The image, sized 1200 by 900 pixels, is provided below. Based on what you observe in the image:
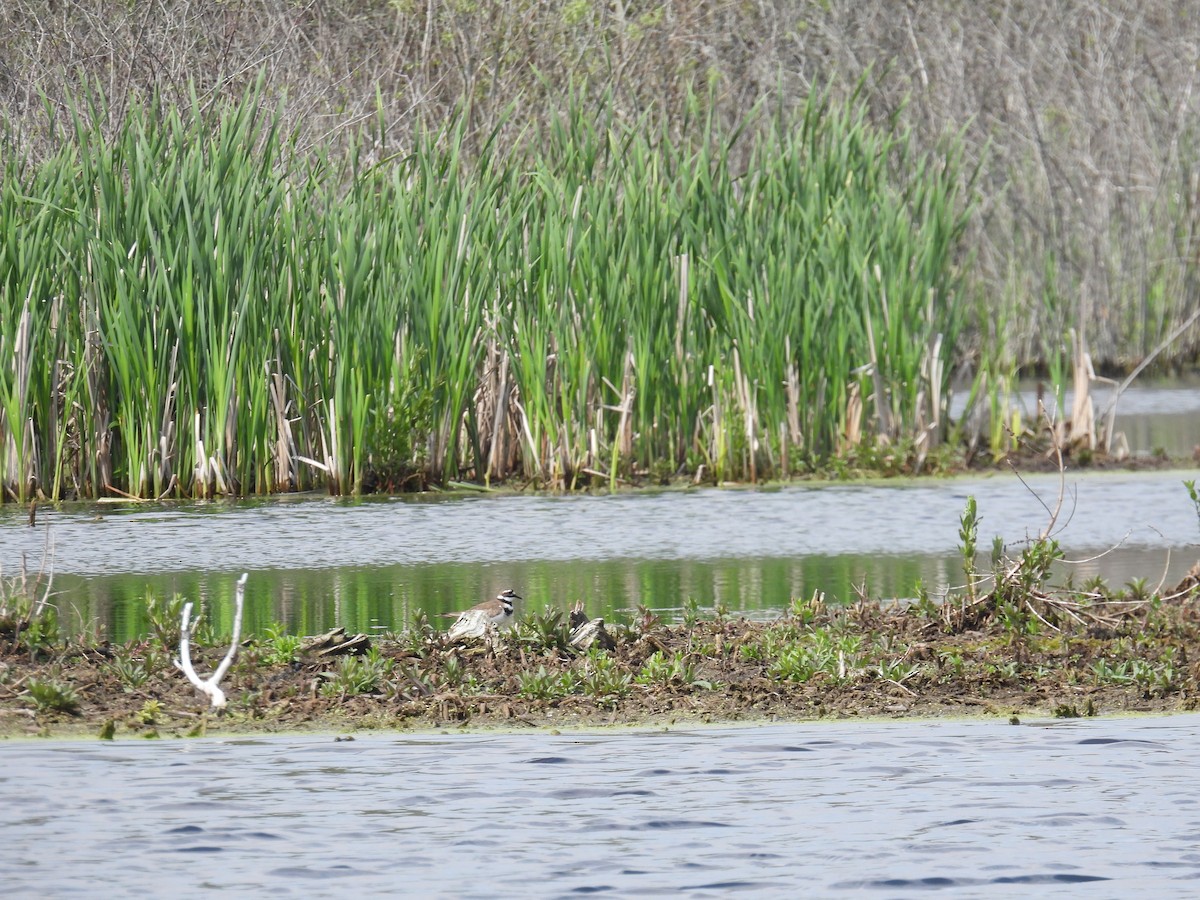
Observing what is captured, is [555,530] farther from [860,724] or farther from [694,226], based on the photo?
[860,724]

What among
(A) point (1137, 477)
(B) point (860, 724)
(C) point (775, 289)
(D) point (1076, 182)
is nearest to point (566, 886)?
(B) point (860, 724)

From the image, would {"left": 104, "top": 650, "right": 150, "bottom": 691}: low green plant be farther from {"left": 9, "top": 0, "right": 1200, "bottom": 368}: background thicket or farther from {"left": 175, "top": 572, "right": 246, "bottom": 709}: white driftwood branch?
{"left": 9, "top": 0, "right": 1200, "bottom": 368}: background thicket

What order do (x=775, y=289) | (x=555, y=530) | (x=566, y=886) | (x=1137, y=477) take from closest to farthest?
1. (x=566, y=886)
2. (x=555, y=530)
3. (x=775, y=289)
4. (x=1137, y=477)

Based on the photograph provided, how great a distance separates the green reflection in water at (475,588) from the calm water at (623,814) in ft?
5.91

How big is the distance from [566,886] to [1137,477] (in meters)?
8.67

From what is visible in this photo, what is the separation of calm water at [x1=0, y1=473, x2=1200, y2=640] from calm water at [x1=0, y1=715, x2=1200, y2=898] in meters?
1.84

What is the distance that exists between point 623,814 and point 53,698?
197 cm

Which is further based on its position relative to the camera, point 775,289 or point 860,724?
point 775,289

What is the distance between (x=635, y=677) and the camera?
20.2 ft

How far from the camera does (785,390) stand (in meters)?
11.8

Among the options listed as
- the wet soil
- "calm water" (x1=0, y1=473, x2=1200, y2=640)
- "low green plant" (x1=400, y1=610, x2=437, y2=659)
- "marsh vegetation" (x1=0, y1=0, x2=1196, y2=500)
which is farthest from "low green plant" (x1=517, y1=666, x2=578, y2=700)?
"marsh vegetation" (x1=0, y1=0, x2=1196, y2=500)

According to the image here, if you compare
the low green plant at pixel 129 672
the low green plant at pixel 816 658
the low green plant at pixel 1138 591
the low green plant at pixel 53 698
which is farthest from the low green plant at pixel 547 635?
the low green plant at pixel 1138 591

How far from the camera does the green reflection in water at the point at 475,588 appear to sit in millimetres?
7516

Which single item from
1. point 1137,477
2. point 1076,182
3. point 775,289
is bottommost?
point 1137,477
